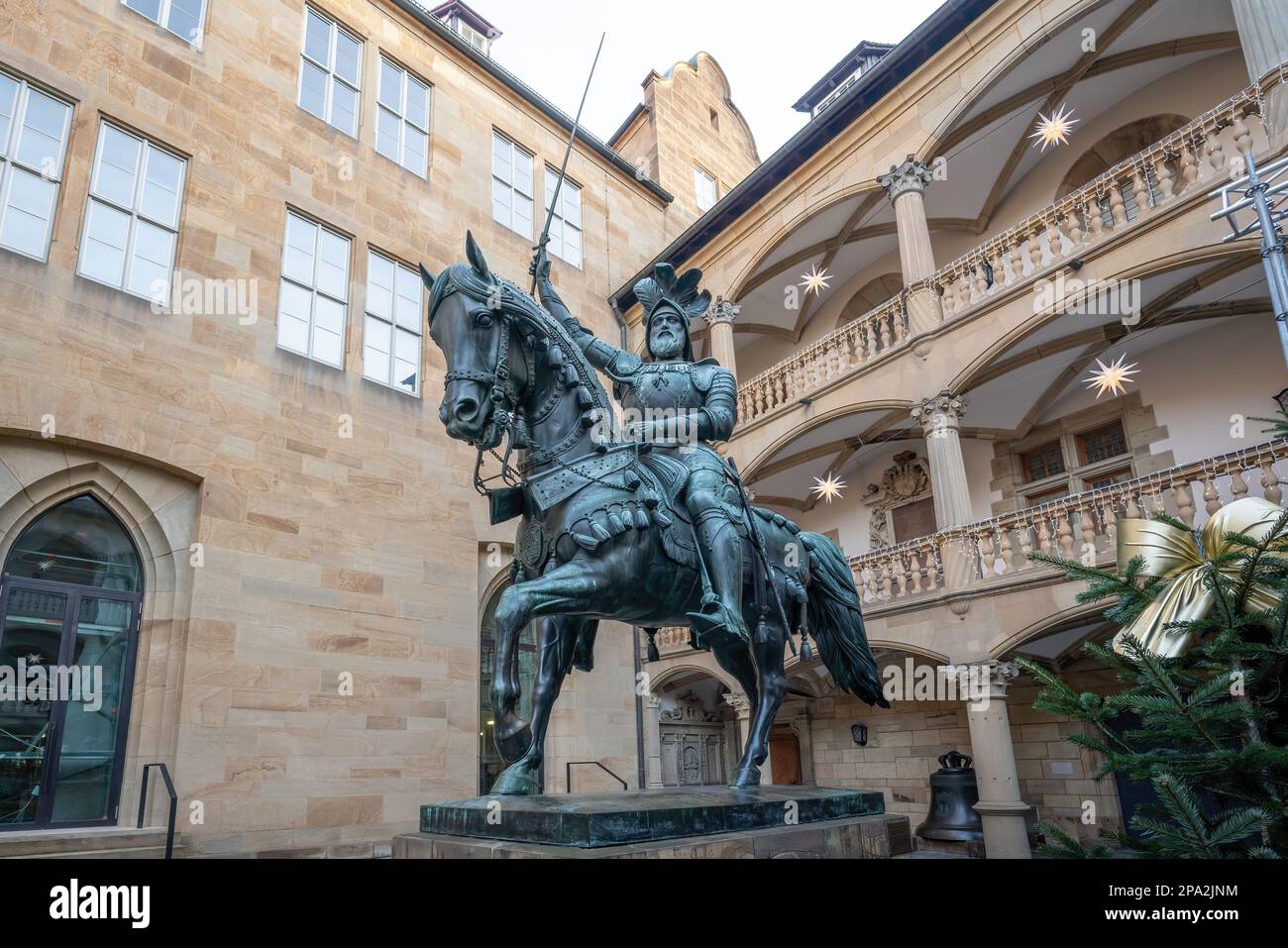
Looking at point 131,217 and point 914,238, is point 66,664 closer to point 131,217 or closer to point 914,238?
point 131,217

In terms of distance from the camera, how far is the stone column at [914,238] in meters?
12.7

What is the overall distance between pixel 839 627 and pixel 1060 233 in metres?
9.04

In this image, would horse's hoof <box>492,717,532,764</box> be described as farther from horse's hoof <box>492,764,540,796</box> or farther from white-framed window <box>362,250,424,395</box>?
white-framed window <box>362,250,424,395</box>

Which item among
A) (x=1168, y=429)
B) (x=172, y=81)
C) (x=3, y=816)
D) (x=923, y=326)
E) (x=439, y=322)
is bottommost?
(x=3, y=816)

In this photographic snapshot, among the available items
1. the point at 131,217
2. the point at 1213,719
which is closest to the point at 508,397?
the point at 1213,719

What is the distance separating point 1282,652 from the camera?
3951 mm

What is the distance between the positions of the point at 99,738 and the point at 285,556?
2707 millimetres

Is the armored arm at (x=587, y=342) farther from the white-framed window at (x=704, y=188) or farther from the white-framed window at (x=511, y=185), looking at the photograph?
the white-framed window at (x=704, y=188)

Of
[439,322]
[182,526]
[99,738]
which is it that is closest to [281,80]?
[182,526]

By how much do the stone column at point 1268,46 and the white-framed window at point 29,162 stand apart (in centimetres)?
1340

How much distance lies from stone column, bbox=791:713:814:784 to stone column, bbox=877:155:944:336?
8.01 meters
